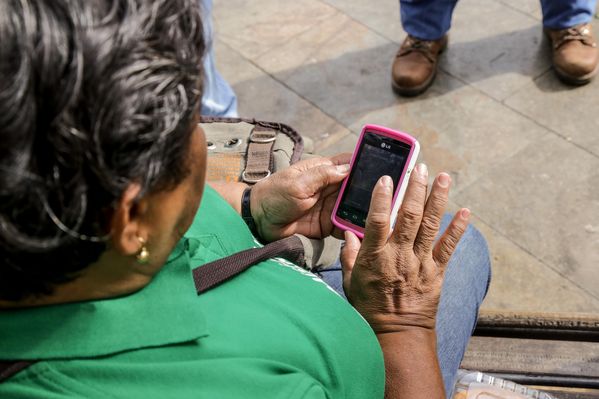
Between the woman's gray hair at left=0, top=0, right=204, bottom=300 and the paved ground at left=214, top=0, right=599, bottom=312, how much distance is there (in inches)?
81.4

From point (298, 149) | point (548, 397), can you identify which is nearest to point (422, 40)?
point (298, 149)

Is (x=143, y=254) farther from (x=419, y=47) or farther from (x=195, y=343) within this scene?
(x=419, y=47)

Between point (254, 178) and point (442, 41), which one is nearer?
point (254, 178)

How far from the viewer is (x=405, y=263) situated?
1.50 meters

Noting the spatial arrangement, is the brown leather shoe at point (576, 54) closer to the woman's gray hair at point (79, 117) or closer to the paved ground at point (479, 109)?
the paved ground at point (479, 109)

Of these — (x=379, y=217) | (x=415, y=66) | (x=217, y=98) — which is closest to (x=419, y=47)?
(x=415, y=66)

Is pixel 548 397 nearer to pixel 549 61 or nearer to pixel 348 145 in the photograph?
pixel 348 145

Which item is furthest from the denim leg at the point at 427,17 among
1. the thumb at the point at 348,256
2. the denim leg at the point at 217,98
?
the thumb at the point at 348,256

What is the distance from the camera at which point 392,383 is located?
1452mm

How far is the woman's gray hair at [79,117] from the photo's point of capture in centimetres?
78

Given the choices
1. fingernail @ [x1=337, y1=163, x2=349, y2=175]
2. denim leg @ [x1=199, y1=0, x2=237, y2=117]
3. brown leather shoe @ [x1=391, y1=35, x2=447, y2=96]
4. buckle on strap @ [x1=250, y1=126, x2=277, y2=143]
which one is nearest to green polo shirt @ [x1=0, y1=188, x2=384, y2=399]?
fingernail @ [x1=337, y1=163, x2=349, y2=175]

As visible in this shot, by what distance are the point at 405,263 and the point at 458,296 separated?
0.36 metres

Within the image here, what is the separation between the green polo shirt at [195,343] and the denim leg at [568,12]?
2.68m

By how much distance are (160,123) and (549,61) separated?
3160 mm
